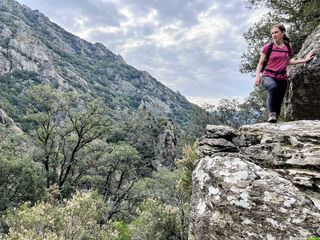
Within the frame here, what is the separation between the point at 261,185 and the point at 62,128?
35014mm

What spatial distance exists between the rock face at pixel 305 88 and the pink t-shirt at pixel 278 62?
56.4 inches

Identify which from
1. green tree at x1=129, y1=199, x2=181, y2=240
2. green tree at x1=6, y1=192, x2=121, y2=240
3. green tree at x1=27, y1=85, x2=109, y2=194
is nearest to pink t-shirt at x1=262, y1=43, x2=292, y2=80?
green tree at x1=6, y1=192, x2=121, y2=240

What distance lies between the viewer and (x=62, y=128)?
131 ft

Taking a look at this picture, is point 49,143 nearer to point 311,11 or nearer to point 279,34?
point 311,11

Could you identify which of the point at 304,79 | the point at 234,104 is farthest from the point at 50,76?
the point at 304,79

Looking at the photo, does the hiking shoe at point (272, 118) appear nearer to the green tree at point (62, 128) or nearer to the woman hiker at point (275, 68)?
the woman hiker at point (275, 68)

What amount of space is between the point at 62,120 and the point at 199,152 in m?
33.0

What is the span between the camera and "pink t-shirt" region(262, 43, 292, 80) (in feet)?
31.2

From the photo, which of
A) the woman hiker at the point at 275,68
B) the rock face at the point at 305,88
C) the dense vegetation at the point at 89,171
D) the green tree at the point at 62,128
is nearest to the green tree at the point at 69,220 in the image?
the dense vegetation at the point at 89,171

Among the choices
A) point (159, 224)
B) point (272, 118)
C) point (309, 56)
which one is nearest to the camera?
point (272, 118)

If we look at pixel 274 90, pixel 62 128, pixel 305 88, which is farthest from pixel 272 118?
pixel 62 128

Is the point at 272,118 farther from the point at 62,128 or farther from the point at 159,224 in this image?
the point at 62,128

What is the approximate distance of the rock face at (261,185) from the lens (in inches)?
255

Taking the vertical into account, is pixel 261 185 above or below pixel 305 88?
below
